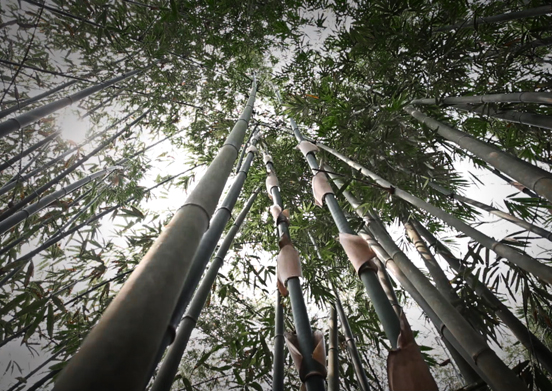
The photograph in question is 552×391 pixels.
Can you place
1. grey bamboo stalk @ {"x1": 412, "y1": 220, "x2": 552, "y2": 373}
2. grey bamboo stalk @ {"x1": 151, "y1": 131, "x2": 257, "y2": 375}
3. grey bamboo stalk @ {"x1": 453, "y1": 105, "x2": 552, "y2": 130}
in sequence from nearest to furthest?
grey bamboo stalk @ {"x1": 151, "y1": 131, "x2": 257, "y2": 375}
grey bamboo stalk @ {"x1": 412, "y1": 220, "x2": 552, "y2": 373}
grey bamboo stalk @ {"x1": 453, "y1": 105, "x2": 552, "y2": 130}

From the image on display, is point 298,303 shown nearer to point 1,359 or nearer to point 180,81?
point 180,81

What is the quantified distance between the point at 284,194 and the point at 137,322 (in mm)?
3304

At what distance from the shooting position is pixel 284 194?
3736 mm

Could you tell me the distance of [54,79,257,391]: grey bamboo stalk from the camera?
1.26 ft

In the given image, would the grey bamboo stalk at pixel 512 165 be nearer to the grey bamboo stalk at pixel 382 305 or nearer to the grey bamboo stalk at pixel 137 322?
the grey bamboo stalk at pixel 382 305

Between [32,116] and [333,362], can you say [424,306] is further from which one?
[32,116]

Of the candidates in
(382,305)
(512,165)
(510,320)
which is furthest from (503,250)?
(382,305)

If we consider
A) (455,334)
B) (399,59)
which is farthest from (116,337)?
(399,59)

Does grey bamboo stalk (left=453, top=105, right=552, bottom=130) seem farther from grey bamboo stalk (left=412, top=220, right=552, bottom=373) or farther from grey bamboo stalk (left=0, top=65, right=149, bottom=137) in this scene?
grey bamboo stalk (left=0, top=65, right=149, bottom=137)

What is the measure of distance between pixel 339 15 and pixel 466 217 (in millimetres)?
3225

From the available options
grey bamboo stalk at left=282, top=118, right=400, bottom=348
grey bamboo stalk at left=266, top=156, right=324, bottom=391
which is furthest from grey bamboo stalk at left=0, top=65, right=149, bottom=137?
grey bamboo stalk at left=282, top=118, right=400, bottom=348

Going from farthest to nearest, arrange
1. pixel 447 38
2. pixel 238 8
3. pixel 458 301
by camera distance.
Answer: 1. pixel 238 8
2. pixel 447 38
3. pixel 458 301

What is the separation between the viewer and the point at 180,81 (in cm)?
351

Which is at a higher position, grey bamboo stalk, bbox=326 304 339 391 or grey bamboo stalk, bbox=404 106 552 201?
grey bamboo stalk, bbox=404 106 552 201
